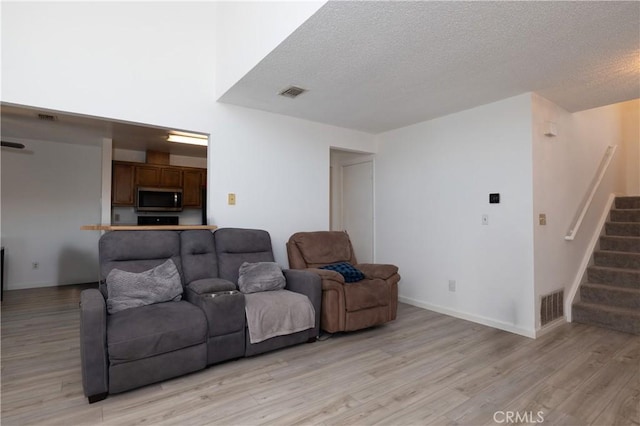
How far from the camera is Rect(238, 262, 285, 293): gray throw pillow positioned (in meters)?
3.00

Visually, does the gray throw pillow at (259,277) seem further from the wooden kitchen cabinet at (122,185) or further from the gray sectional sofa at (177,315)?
the wooden kitchen cabinet at (122,185)

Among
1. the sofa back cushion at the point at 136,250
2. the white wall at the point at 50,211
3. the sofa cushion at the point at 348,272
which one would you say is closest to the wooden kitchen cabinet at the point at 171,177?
the white wall at the point at 50,211

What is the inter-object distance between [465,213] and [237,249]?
2.55 m

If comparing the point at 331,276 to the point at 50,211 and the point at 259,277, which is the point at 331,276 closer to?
the point at 259,277

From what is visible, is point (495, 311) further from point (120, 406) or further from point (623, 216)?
point (120, 406)

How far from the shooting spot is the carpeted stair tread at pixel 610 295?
3.46 m

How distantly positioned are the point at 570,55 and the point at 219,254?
3.36 metres

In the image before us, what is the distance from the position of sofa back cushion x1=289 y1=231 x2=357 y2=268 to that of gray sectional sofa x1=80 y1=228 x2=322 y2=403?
0.36m

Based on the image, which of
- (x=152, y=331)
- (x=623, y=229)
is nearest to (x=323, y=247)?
→ (x=152, y=331)

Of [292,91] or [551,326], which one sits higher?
[292,91]

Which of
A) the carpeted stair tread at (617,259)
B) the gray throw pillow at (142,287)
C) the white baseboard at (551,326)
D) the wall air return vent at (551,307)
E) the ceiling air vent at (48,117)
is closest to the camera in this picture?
the gray throw pillow at (142,287)

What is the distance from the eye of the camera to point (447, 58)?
2.54 meters

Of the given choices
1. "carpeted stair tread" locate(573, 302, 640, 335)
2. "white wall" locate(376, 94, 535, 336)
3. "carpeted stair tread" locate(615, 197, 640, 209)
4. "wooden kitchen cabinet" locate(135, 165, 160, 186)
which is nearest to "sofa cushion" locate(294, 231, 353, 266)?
"white wall" locate(376, 94, 535, 336)

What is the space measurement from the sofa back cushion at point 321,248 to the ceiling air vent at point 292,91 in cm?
148
